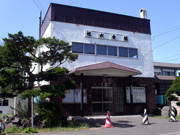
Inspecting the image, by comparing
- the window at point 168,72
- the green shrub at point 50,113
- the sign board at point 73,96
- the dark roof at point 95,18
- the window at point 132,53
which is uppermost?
the dark roof at point 95,18

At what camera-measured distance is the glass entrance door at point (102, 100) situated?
52.6ft

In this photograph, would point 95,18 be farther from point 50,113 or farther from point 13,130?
point 13,130

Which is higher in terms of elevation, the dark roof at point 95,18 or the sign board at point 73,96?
the dark roof at point 95,18

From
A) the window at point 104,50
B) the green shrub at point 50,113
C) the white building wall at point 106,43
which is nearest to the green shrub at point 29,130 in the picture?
the green shrub at point 50,113

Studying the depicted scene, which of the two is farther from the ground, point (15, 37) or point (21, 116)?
point (15, 37)

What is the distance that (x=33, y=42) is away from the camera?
10.5 m

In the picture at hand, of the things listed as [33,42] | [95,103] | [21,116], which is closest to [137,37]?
[95,103]

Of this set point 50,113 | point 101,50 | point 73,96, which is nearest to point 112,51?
point 101,50

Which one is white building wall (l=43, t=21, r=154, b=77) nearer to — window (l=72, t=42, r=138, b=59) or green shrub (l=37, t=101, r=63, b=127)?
window (l=72, t=42, r=138, b=59)

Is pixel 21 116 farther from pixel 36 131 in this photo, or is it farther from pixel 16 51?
pixel 16 51

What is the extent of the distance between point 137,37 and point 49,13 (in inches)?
335

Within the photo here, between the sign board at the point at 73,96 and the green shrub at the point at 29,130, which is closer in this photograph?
the green shrub at the point at 29,130

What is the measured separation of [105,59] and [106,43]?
1488 millimetres

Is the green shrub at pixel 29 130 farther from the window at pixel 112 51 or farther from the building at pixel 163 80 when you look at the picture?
the building at pixel 163 80
